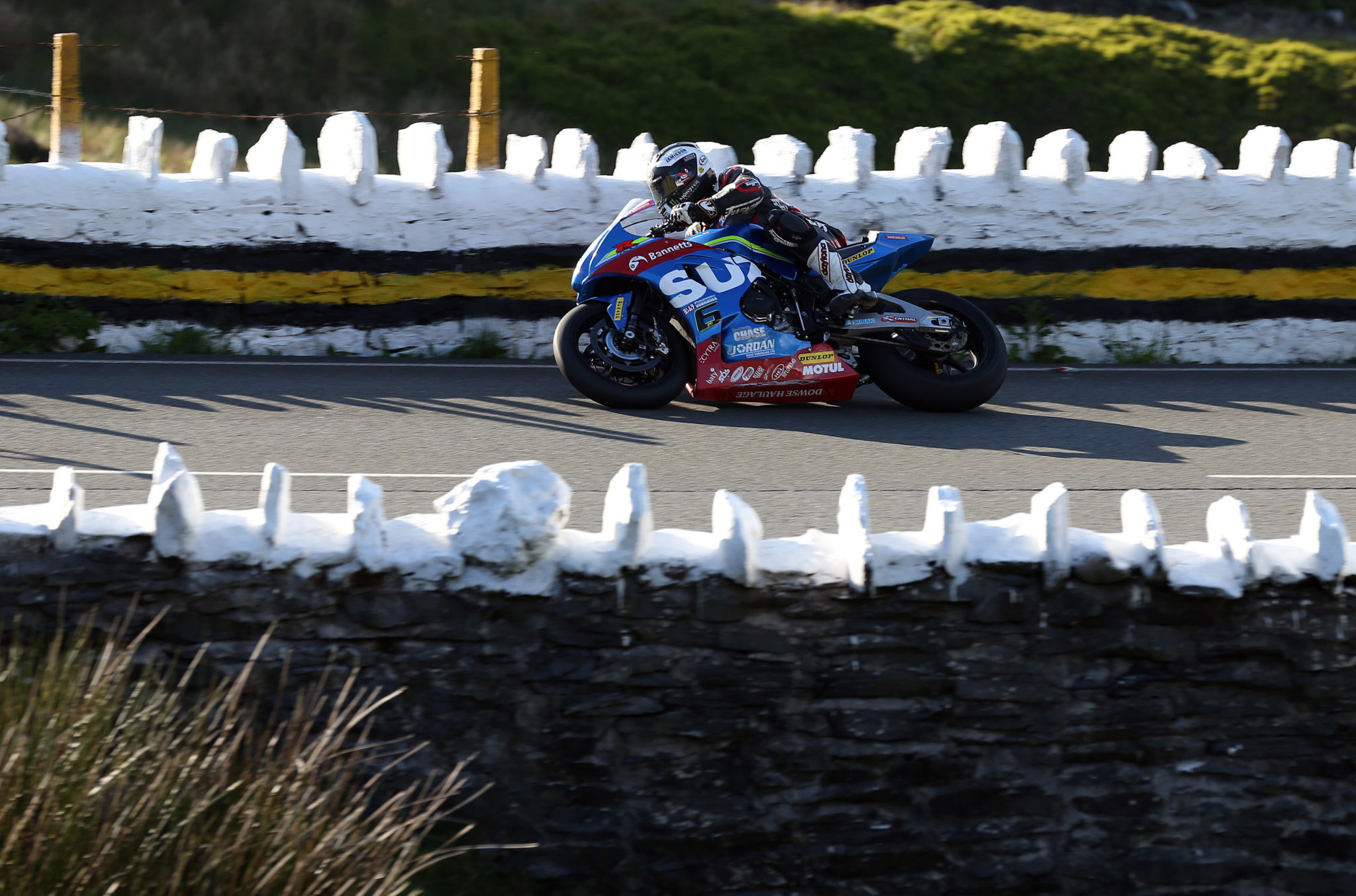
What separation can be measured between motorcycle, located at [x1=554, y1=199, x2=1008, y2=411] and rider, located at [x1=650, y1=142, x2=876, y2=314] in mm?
81

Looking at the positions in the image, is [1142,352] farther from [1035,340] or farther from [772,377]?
[772,377]

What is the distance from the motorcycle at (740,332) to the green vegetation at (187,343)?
2.87m

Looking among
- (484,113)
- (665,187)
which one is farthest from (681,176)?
(484,113)

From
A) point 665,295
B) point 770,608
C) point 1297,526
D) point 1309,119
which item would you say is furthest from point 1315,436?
point 1309,119

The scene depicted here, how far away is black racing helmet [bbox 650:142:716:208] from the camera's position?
30.0 ft

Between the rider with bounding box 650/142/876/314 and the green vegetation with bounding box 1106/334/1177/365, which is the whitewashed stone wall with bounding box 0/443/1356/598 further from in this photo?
the green vegetation with bounding box 1106/334/1177/365

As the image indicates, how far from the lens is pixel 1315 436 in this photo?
29.0 ft

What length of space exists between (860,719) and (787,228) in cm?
422

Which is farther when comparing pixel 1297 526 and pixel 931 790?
pixel 1297 526

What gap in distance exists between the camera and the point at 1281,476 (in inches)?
310

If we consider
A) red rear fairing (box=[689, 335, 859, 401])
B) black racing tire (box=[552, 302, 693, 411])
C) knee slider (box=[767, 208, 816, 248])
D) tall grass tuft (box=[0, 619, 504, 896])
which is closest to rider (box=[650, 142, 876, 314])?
knee slider (box=[767, 208, 816, 248])

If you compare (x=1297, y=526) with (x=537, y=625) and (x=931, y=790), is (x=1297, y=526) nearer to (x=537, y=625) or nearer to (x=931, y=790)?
(x=931, y=790)

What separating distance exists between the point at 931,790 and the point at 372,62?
24401 millimetres

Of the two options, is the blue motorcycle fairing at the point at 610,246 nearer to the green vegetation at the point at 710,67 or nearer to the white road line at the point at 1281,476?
the white road line at the point at 1281,476
